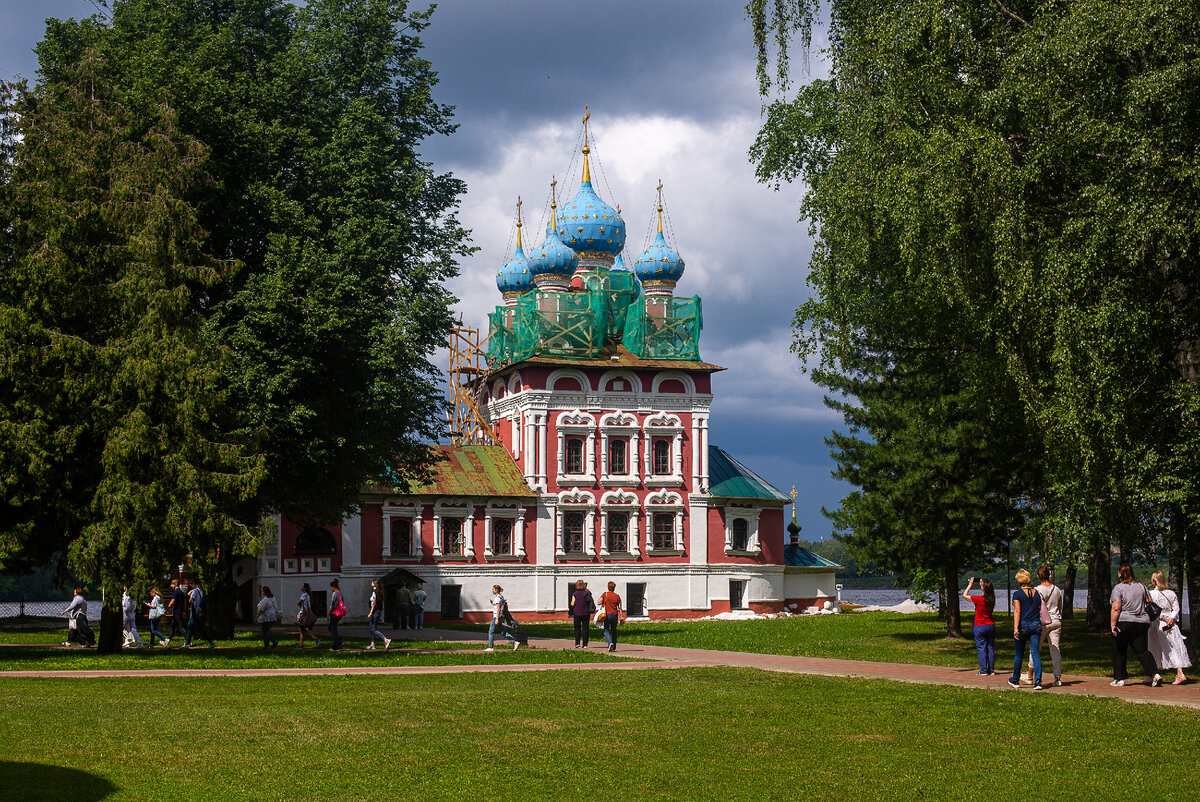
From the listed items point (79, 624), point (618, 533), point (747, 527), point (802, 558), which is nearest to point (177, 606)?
point (79, 624)

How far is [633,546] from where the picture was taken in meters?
56.8

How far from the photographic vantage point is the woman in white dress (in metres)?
19.1

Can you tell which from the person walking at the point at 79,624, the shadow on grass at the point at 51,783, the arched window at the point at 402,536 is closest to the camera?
the shadow on grass at the point at 51,783

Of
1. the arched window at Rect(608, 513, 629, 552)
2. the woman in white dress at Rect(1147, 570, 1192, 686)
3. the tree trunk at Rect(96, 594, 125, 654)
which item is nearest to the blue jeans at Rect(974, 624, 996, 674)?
the woman in white dress at Rect(1147, 570, 1192, 686)

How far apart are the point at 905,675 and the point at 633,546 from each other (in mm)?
35477

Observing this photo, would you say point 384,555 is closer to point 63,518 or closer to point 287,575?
point 287,575

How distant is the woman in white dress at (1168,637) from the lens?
62.6ft

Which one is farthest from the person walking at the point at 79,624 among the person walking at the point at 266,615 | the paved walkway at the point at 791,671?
the paved walkway at the point at 791,671

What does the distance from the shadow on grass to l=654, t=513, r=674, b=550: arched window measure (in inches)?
1842

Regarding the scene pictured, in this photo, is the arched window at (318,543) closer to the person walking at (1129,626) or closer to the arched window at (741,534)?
the arched window at (741,534)

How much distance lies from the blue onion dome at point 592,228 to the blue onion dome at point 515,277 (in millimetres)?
2632

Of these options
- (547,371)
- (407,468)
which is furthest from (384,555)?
(407,468)

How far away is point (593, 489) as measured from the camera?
56469mm

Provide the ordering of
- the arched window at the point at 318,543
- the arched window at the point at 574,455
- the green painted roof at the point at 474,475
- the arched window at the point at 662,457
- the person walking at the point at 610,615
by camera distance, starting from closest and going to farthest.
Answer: the person walking at the point at 610,615, the arched window at the point at 318,543, the green painted roof at the point at 474,475, the arched window at the point at 574,455, the arched window at the point at 662,457
